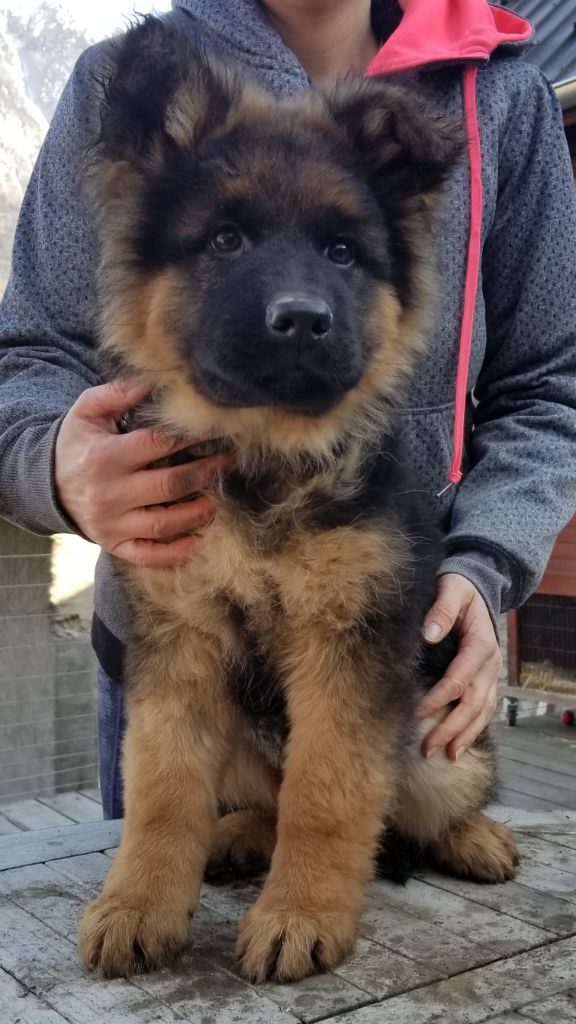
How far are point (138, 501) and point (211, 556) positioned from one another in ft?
0.79

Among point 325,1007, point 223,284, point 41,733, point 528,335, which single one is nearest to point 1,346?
point 223,284

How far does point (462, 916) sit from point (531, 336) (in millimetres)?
1559

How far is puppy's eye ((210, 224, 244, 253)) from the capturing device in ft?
6.21

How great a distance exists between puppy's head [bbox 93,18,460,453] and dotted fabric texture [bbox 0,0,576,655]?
1.21 feet

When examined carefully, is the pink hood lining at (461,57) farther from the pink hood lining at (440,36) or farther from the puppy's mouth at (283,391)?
the puppy's mouth at (283,391)

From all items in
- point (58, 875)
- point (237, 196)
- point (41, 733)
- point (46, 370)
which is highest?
point (237, 196)

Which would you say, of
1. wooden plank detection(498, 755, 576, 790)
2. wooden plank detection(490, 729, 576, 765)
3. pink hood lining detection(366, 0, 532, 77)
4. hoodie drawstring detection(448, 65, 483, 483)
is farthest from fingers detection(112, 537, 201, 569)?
wooden plank detection(490, 729, 576, 765)

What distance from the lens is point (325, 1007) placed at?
1613mm

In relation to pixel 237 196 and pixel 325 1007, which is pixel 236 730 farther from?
pixel 237 196

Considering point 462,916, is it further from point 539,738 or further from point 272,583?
point 539,738

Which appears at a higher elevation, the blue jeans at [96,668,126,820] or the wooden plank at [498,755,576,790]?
the blue jeans at [96,668,126,820]

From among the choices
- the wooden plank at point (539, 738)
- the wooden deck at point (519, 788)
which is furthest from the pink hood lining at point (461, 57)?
the wooden plank at point (539, 738)

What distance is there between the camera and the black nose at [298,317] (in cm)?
168

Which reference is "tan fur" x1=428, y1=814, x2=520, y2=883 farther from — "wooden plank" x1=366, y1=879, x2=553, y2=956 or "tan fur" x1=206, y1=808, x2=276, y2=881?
"tan fur" x1=206, y1=808, x2=276, y2=881
